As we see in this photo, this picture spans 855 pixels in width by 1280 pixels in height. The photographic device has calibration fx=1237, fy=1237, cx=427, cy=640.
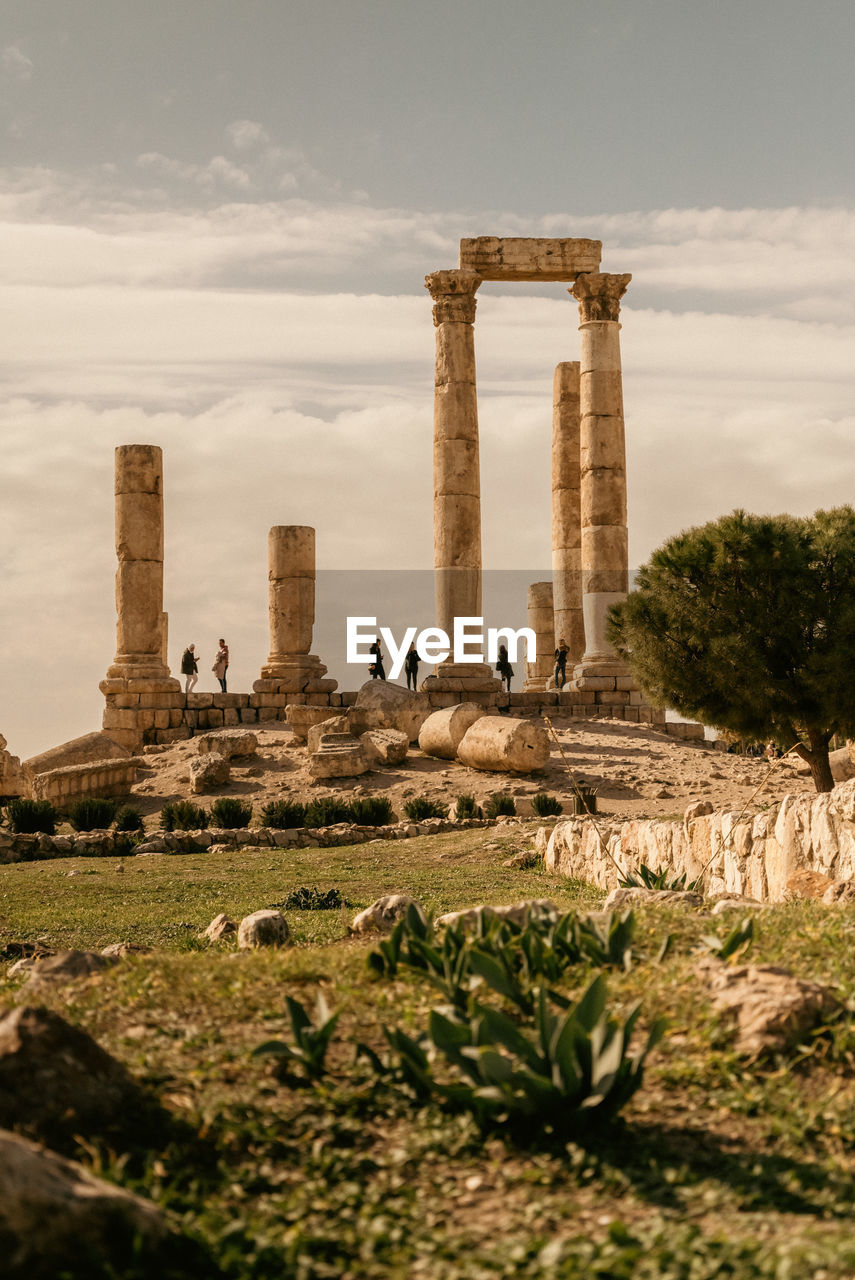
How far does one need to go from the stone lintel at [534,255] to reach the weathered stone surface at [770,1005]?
29.0 metres

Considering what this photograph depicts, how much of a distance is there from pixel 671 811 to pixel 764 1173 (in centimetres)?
1565

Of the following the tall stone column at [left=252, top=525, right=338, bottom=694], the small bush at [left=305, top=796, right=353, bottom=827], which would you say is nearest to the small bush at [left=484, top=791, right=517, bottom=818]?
the small bush at [left=305, top=796, right=353, bottom=827]

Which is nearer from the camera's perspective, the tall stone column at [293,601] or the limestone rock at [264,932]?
the limestone rock at [264,932]

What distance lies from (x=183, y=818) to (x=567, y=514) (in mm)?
18801

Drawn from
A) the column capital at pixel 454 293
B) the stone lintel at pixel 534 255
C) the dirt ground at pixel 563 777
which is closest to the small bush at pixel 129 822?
the dirt ground at pixel 563 777

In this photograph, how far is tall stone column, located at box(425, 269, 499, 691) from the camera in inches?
1225

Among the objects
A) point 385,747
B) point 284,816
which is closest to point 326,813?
point 284,816

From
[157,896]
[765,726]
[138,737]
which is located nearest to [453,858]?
→ [157,896]

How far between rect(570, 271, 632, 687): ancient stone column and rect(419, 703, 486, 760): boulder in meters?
6.49

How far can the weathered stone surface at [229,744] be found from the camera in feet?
A: 86.1

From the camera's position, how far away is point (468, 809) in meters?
20.4

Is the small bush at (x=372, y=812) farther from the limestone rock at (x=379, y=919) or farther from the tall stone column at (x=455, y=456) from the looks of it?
the limestone rock at (x=379, y=919)

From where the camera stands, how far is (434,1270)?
3.19 meters

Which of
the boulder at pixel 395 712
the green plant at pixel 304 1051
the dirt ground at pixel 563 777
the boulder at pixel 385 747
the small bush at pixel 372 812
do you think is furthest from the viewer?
the boulder at pixel 395 712
